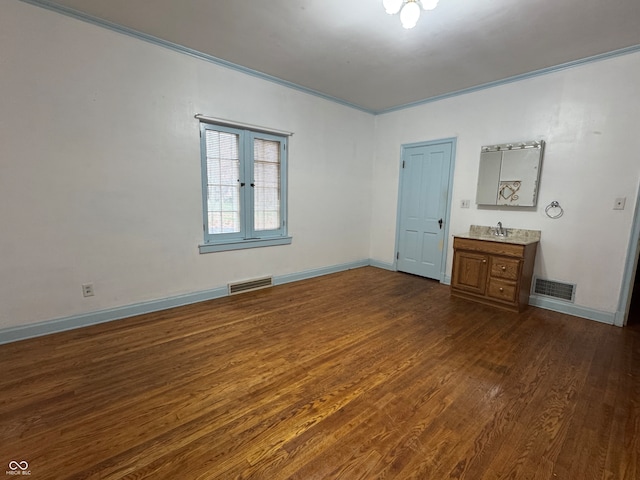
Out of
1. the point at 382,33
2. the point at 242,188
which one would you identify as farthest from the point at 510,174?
the point at 242,188

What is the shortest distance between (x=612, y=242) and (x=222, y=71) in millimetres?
4760

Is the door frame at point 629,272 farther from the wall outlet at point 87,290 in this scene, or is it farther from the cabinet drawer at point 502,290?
the wall outlet at point 87,290

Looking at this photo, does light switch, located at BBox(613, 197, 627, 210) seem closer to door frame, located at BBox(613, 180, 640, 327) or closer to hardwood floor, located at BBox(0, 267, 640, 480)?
door frame, located at BBox(613, 180, 640, 327)

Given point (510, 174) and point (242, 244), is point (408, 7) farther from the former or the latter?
point (242, 244)

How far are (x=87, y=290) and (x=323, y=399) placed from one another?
8.29ft

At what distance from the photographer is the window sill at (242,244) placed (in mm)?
3468

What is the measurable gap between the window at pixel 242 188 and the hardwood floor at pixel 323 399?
3.80ft

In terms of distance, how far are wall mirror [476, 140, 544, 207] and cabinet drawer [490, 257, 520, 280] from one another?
801 millimetres

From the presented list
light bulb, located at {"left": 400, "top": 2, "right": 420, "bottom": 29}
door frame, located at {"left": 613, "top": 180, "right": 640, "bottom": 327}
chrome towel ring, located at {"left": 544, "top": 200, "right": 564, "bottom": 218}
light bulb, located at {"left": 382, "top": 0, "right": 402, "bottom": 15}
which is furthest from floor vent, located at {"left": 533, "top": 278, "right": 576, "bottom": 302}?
light bulb, located at {"left": 382, "top": 0, "right": 402, "bottom": 15}

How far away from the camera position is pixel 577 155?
10.5 ft

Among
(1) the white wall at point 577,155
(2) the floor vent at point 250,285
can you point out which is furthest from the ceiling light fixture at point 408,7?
(2) the floor vent at point 250,285

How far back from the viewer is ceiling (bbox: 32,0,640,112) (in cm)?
230

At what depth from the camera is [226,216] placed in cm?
361

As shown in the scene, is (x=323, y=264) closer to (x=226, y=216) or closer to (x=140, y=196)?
(x=226, y=216)
